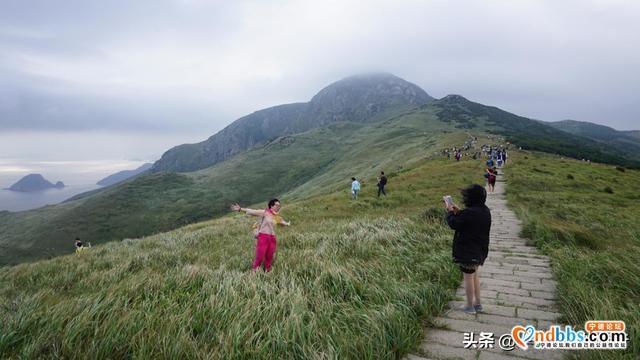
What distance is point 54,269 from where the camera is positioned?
42.6 ft

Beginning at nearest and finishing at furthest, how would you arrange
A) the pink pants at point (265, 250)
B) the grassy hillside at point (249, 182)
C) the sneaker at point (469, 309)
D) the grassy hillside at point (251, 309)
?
the grassy hillside at point (251, 309) → the sneaker at point (469, 309) → the pink pants at point (265, 250) → the grassy hillside at point (249, 182)

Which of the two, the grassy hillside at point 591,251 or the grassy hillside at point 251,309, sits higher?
the grassy hillside at point 251,309

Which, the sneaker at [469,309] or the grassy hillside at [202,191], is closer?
the sneaker at [469,309]

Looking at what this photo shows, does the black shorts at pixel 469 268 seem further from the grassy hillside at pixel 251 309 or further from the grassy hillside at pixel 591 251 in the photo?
the grassy hillside at pixel 591 251

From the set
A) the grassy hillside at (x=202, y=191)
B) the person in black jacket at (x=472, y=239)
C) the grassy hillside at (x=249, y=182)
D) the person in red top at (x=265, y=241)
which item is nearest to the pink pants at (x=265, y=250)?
the person in red top at (x=265, y=241)

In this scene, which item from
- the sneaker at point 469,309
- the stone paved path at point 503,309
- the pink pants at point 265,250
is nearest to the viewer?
the stone paved path at point 503,309

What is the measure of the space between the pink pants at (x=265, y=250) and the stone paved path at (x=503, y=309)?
14.9ft

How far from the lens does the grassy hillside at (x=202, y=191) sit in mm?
90750

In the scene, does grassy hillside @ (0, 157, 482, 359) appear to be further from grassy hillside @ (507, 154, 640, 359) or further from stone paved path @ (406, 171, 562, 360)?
grassy hillside @ (507, 154, 640, 359)

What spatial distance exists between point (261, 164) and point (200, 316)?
160862 mm

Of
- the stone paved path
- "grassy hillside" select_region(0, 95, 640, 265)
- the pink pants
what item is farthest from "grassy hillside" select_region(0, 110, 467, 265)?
the pink pants

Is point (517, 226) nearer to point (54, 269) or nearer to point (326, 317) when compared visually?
point (326, 317)

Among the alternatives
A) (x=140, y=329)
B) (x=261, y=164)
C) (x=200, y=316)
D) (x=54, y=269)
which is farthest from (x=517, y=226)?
(x=261, y=164)

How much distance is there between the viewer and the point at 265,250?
948 centimetres
